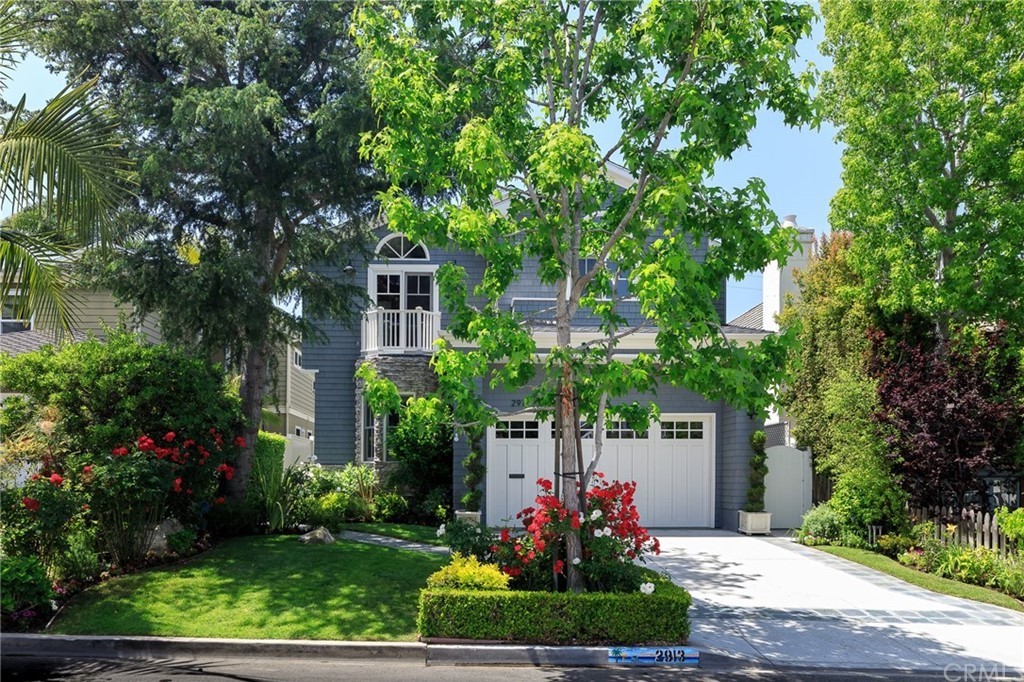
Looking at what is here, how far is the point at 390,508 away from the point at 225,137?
8903 mm

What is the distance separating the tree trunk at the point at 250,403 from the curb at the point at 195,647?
6.20 metres

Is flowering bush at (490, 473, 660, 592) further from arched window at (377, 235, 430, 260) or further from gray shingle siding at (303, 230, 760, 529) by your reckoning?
arched window at (377, 235, 430, 260)

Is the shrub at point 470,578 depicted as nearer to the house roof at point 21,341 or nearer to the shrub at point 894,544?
the shrub at point 894,544

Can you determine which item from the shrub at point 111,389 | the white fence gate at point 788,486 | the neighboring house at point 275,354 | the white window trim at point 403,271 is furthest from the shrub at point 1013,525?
the white window trim at point 403,271

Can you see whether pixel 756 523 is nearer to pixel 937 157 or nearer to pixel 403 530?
pixel 403 530

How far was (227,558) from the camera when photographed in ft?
41.0

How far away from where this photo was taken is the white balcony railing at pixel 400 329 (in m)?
20.6

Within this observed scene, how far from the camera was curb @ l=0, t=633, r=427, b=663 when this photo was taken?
29.5ft

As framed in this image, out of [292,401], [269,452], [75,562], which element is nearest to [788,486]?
[269,452]

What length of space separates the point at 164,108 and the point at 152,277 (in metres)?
2.76

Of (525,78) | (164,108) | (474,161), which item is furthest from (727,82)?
(164,108)

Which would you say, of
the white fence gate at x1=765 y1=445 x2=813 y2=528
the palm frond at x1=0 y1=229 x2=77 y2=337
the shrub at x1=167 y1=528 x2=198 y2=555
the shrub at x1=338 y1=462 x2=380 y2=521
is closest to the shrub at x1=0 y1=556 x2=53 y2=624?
the shrub at x1=167 y1=528 x2=198 y2=555

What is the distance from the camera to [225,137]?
42.3ft

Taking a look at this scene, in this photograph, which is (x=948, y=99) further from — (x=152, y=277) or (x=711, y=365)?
(x=152, y=277)
